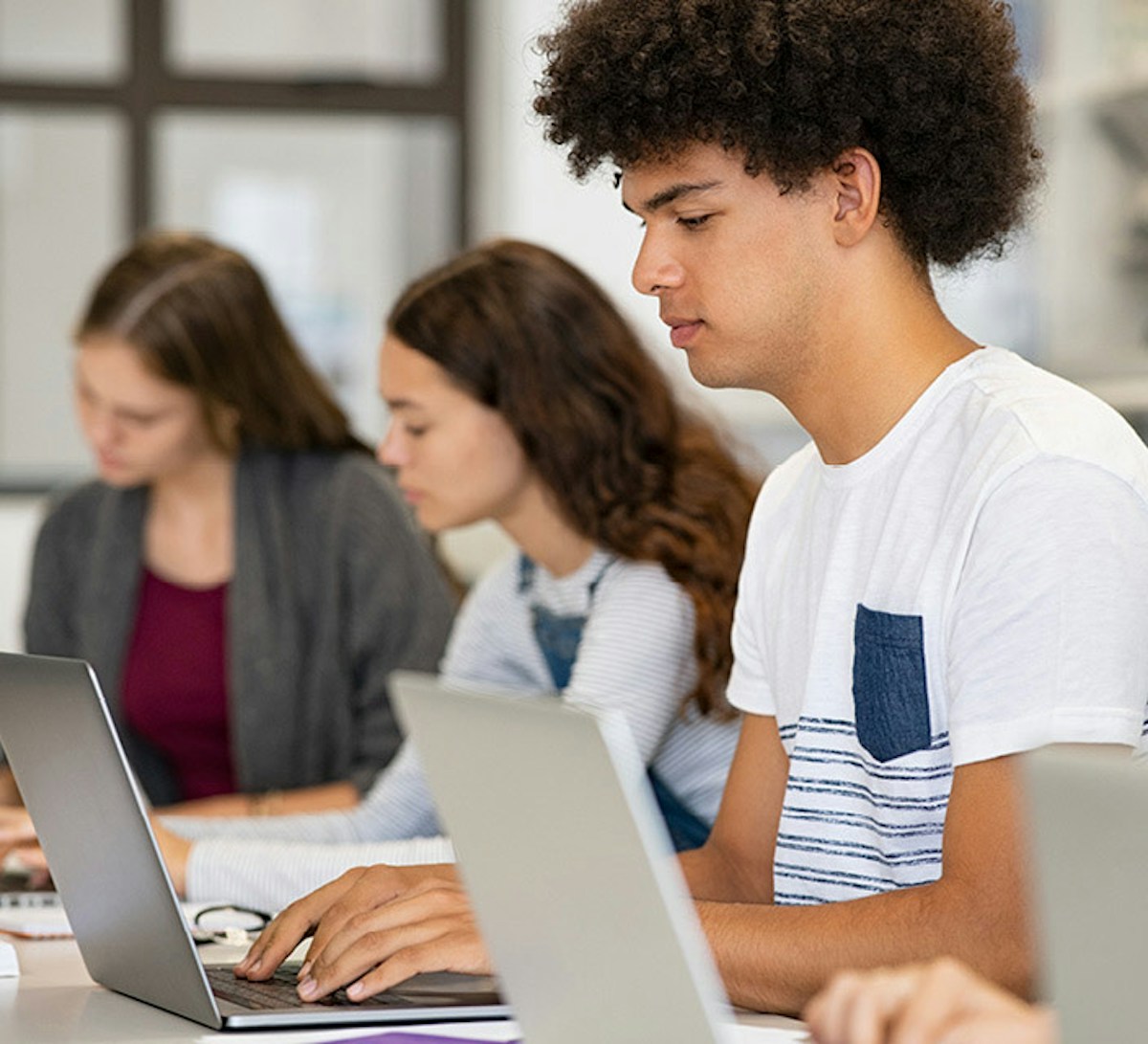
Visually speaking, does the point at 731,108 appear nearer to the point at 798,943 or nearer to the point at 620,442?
the point at 798,943

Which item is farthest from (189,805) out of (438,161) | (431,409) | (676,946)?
(438,161)

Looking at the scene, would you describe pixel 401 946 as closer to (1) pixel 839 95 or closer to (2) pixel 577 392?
(1) pixel 839 95

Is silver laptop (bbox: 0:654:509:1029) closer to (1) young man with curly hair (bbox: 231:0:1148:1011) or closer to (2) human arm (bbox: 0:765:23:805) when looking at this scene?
(1) young man with curly hair (bbox: 231:0:1148:1011)

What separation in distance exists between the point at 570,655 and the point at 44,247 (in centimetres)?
288

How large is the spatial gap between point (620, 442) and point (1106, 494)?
35.0 inches

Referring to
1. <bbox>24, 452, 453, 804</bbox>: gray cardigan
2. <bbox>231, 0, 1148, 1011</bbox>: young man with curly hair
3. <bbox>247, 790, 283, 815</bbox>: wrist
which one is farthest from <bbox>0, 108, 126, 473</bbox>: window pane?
<bbox>231, 0, 1148, 1011</bbox>: young man with curly hair

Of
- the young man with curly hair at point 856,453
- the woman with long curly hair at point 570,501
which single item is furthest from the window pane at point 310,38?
the young man with curly hair at point 856,453

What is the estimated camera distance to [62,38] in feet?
15.0

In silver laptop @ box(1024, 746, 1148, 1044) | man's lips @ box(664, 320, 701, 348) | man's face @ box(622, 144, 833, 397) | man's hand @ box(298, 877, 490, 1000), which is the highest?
man's face @ box(622, 144, 833, 397)

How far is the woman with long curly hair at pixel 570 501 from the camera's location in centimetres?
195

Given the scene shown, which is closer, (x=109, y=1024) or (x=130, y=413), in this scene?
(x=109, y=1024)

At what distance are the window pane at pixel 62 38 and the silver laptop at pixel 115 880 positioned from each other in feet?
11.4

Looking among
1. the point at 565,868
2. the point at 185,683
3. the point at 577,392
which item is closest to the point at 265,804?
the point at 185,683

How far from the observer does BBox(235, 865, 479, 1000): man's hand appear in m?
1.26
